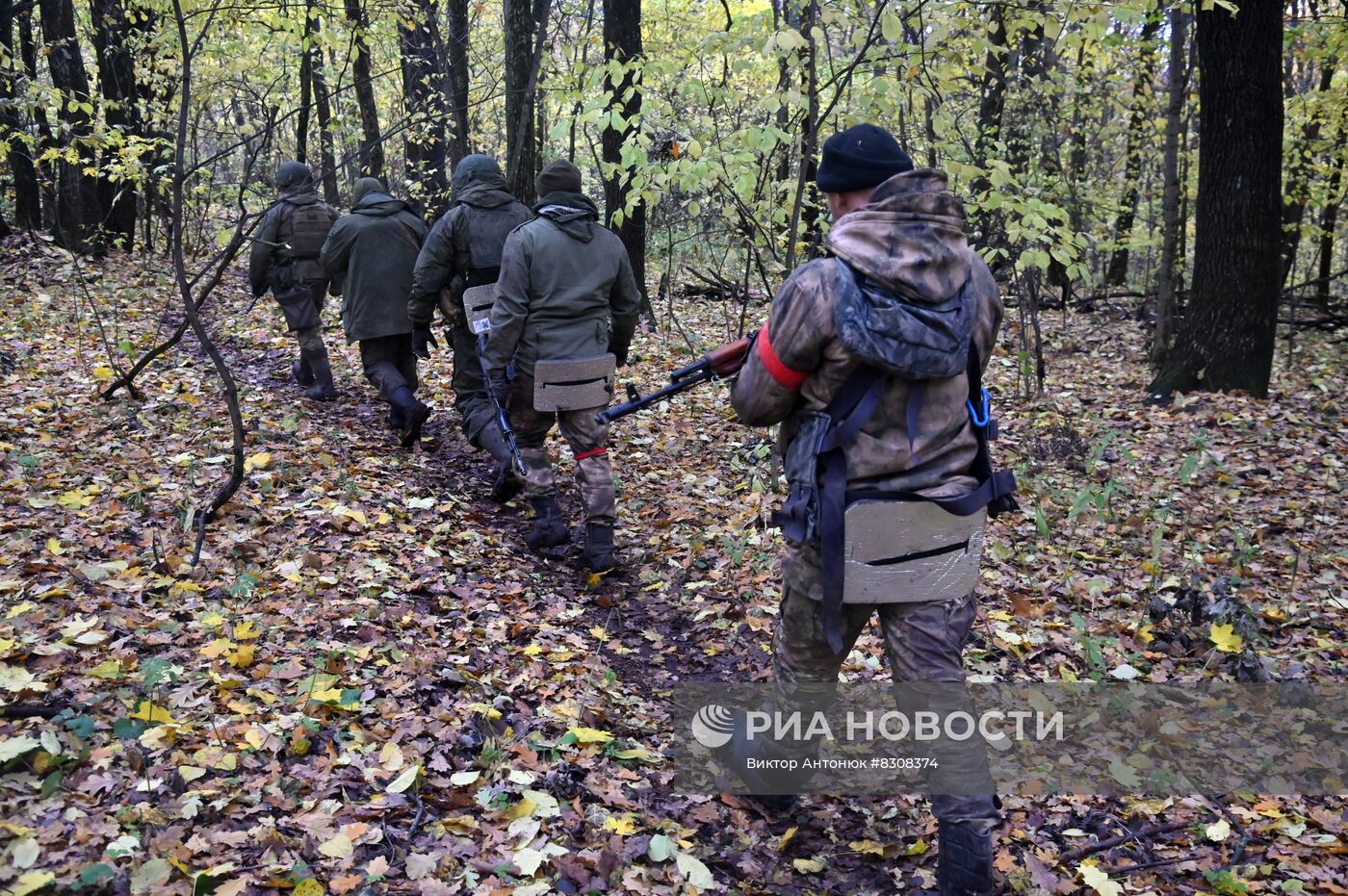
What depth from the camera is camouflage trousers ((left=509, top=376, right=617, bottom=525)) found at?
234 inches

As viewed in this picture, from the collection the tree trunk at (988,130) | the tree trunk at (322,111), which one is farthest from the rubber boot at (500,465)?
the tree trunk at (322,111)

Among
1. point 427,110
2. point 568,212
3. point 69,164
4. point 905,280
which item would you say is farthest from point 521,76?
point 905,280

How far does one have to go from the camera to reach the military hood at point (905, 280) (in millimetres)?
2834

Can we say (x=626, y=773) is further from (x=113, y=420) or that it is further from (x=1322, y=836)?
(x=113, y=420)

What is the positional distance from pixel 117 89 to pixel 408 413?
9492mm

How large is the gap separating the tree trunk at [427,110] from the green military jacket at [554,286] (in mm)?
7334

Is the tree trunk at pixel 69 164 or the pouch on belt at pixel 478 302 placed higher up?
the tree trunk at pixel 69 164

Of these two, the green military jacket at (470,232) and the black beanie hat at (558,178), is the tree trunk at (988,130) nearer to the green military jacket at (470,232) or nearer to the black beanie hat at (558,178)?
the black beanie hat at (558,178)

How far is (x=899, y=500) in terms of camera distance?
3047 millimetres

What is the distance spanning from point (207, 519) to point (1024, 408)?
312 inches

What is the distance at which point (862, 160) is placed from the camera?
2.98 metres

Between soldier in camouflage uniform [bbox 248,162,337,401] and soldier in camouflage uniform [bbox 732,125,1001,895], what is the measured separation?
6.78m

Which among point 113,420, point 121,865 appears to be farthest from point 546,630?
point 113,420

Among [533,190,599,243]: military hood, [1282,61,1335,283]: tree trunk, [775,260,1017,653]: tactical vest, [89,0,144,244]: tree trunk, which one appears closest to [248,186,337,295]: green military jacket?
[533,190,599,243]: military hood
